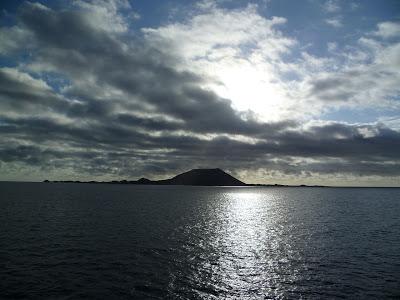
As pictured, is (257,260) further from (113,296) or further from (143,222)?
(143,222)

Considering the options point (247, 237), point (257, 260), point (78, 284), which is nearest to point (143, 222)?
point (247, 237)

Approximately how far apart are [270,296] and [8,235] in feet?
176

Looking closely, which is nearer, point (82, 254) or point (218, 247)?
point (82, 254)

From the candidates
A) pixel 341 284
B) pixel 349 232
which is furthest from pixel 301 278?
pixel 349 232

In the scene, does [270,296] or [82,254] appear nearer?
[270,296]

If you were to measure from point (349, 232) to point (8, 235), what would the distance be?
78858mm

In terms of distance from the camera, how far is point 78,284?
112ft

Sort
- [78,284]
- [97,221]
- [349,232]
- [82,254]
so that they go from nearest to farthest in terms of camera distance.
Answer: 1. [78,284]
2. [82,254]
3. [349,232]
4. [97,221]

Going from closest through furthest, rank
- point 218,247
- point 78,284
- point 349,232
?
point 78,284 < point 218,247 < point 349,232

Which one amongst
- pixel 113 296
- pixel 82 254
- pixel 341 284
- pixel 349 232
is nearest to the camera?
pixel 113 296

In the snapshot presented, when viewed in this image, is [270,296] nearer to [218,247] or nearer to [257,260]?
[257,260]

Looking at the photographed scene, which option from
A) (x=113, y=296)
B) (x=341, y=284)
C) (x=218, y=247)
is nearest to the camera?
(x=113, y=296)

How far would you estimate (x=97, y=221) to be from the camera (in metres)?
81.8

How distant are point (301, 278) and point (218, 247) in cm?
2036
